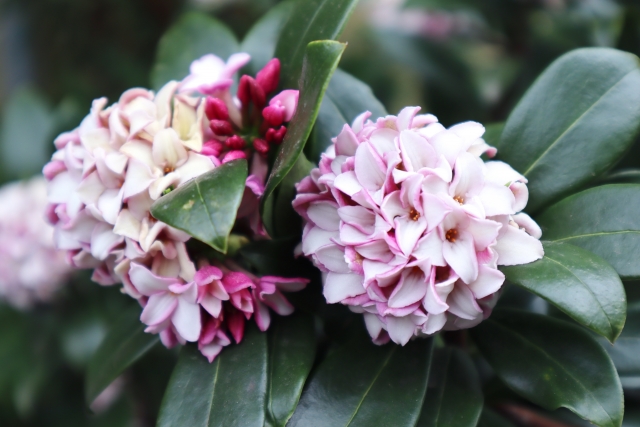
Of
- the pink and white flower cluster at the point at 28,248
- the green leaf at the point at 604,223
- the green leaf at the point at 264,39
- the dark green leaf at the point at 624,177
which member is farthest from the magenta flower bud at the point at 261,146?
the pink and white flower cluster at the point at 28,248

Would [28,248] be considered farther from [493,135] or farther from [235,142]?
[493,135]

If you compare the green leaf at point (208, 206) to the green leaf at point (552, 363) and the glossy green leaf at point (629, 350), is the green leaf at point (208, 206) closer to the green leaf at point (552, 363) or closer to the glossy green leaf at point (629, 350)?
the green leaf at point (552, 363)

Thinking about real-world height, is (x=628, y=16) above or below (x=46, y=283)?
above

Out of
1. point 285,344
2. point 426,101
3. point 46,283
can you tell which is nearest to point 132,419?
point 46,283

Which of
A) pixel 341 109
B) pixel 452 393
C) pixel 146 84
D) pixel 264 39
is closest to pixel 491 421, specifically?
pixel 452 393

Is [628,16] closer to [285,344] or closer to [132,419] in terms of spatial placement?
[285,344]

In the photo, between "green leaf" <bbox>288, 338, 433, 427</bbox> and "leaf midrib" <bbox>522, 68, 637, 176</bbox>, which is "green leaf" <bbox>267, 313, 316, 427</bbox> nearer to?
"green leaf" <bbox>288, 338, 433, 427</bbox>

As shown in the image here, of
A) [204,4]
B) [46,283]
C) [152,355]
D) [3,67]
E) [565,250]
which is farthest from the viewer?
[3,67]
